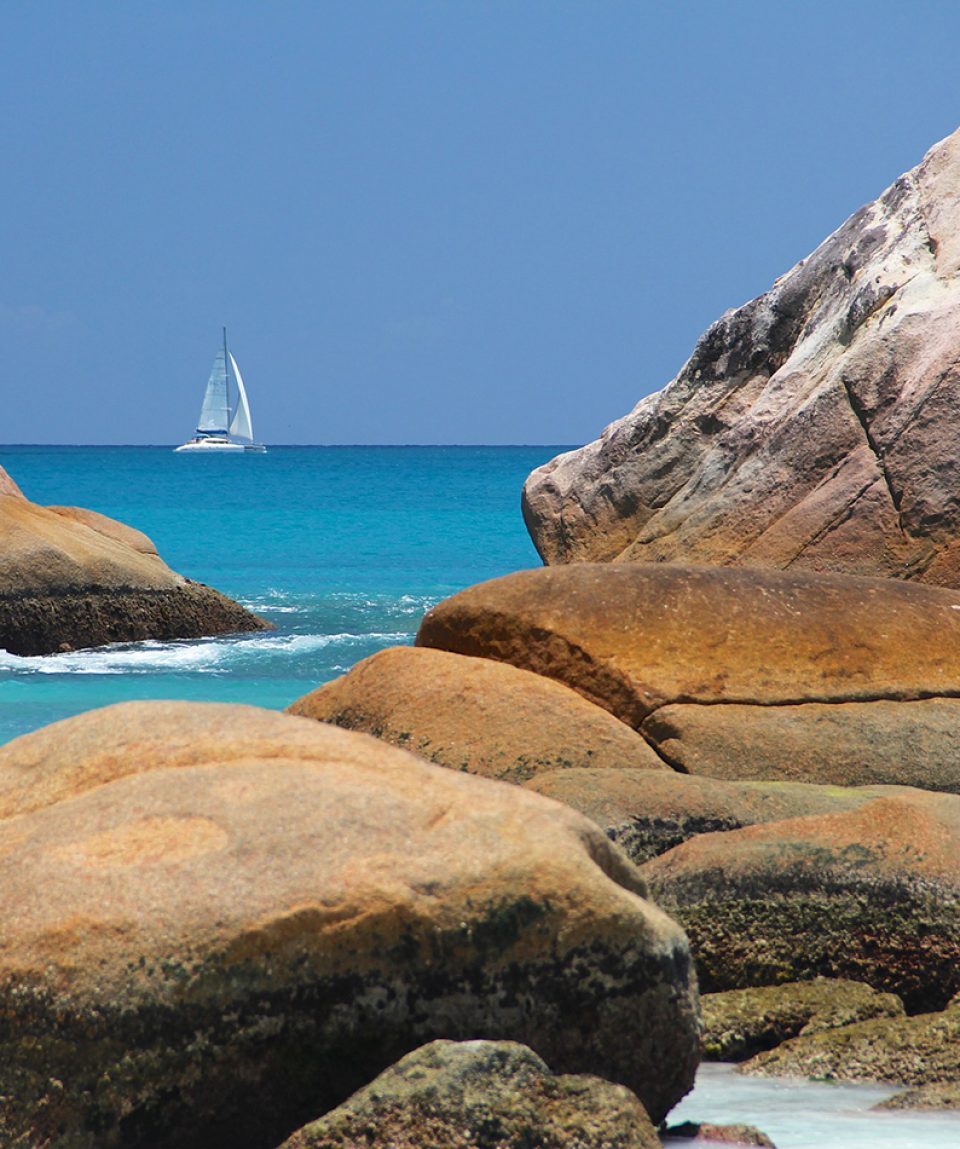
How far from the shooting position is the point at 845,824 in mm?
5609

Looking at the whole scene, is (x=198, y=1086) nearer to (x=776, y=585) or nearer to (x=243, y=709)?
(x=243, y=709)

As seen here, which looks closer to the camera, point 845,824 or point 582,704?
point 845,824

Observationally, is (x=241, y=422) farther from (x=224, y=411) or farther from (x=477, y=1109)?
(x=477, y=1109)

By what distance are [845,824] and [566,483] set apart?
24.4 feet

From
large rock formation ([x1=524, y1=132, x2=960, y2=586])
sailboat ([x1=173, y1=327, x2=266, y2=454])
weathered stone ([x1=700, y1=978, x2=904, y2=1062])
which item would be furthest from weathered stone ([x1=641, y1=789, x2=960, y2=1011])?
sailboat ([x1=173, y1=327, x2=266, y2=454])

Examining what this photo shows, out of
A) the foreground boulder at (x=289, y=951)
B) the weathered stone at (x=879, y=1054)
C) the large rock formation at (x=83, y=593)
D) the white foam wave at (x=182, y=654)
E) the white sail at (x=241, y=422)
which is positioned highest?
the white sail at (x=241, y=422)

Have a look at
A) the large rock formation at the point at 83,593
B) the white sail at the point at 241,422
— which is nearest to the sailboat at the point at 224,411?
the white sail at the point at 241,422

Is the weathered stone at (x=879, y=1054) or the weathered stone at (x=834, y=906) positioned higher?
the weathered stone at (x=834, y=906)

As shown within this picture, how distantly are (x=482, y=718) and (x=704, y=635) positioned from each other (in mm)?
1213

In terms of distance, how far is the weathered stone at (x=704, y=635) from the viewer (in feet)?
24.0

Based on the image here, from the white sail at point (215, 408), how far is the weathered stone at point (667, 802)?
83091 mm

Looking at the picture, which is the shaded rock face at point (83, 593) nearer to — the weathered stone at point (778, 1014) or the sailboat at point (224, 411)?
the weathered stone at point (778, 1014)

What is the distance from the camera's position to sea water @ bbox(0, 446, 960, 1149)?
15.1 ft

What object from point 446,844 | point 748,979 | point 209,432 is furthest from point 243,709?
point 209,432
